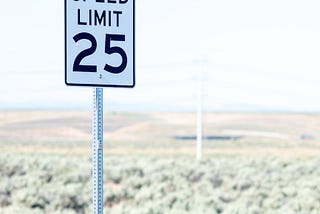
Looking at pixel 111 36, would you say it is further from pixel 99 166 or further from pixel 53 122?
pixel 53 122

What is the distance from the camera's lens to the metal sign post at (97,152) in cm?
538

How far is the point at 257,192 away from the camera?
18688mm

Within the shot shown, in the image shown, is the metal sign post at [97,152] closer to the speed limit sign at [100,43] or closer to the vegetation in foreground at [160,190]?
the speed limit sign at [100,43]

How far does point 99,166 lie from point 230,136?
92.8 metres

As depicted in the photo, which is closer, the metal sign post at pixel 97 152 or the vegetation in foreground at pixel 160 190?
the metal sign post at pixel 97 152

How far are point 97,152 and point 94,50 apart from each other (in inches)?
24.9

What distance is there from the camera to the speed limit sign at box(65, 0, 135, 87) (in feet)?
17.7

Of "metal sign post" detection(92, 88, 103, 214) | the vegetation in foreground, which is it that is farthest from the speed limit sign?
the vegetation in foreground

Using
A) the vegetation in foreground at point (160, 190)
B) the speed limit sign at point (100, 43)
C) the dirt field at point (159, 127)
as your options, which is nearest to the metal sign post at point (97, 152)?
the speed limit sign at point (100, 43)

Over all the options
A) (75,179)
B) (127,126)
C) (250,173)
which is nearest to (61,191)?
(75,179)

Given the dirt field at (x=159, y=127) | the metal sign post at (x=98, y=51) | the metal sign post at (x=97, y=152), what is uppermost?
the metal sign post at (x=98, y=51)

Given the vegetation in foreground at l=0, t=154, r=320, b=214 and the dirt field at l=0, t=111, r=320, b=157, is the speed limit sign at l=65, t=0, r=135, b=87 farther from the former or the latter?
the dirt field at l=0, t=111, r=320, b=157

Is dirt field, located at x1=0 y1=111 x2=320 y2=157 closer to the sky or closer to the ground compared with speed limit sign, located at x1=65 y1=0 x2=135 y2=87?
closer to the ground

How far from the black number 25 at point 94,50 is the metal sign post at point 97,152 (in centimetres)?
15
